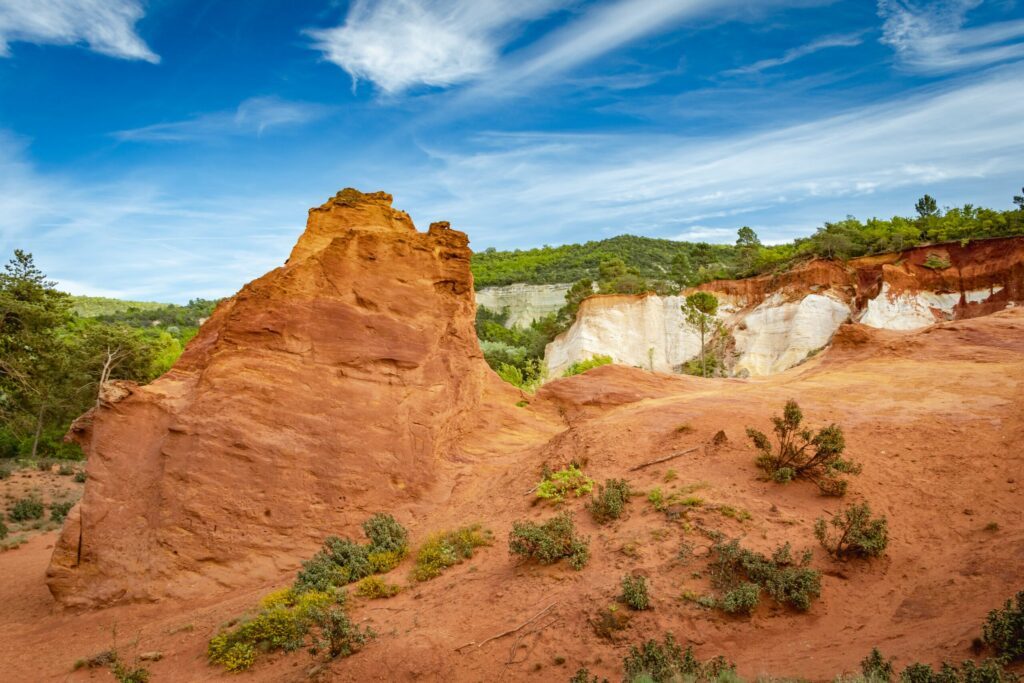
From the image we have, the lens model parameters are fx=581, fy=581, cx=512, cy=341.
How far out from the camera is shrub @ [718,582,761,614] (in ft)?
19.0

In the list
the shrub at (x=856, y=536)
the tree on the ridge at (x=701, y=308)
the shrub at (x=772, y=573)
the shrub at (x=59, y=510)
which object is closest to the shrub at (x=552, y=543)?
the shrub at (x=772, y=573)

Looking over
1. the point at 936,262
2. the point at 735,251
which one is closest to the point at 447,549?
the point at 936,262

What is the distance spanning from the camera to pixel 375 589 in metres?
7.48

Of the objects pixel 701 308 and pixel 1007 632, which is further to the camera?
pixel 701 308

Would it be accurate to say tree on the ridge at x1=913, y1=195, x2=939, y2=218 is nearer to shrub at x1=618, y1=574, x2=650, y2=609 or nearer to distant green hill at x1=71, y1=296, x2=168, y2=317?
shrub at x1=618, y1=574, x2=650, y2=609

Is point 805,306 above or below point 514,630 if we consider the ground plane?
above

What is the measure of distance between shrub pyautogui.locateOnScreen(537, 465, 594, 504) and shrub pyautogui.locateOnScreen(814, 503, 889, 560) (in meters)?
3.09

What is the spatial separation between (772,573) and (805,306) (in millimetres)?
33661

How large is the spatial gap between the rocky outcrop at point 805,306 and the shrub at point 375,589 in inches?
1058

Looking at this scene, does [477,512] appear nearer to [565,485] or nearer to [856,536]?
[565,485]

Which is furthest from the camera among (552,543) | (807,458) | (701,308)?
(701,308)

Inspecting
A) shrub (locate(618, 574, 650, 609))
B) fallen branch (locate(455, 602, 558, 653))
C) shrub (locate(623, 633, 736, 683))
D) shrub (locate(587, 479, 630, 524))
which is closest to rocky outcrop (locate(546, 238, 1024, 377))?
shrub (locate(587, 479, 630, 524))

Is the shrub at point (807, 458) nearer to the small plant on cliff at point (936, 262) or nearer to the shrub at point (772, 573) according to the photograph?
the shrub at point (772, 573)

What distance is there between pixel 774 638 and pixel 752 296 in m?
39.4
